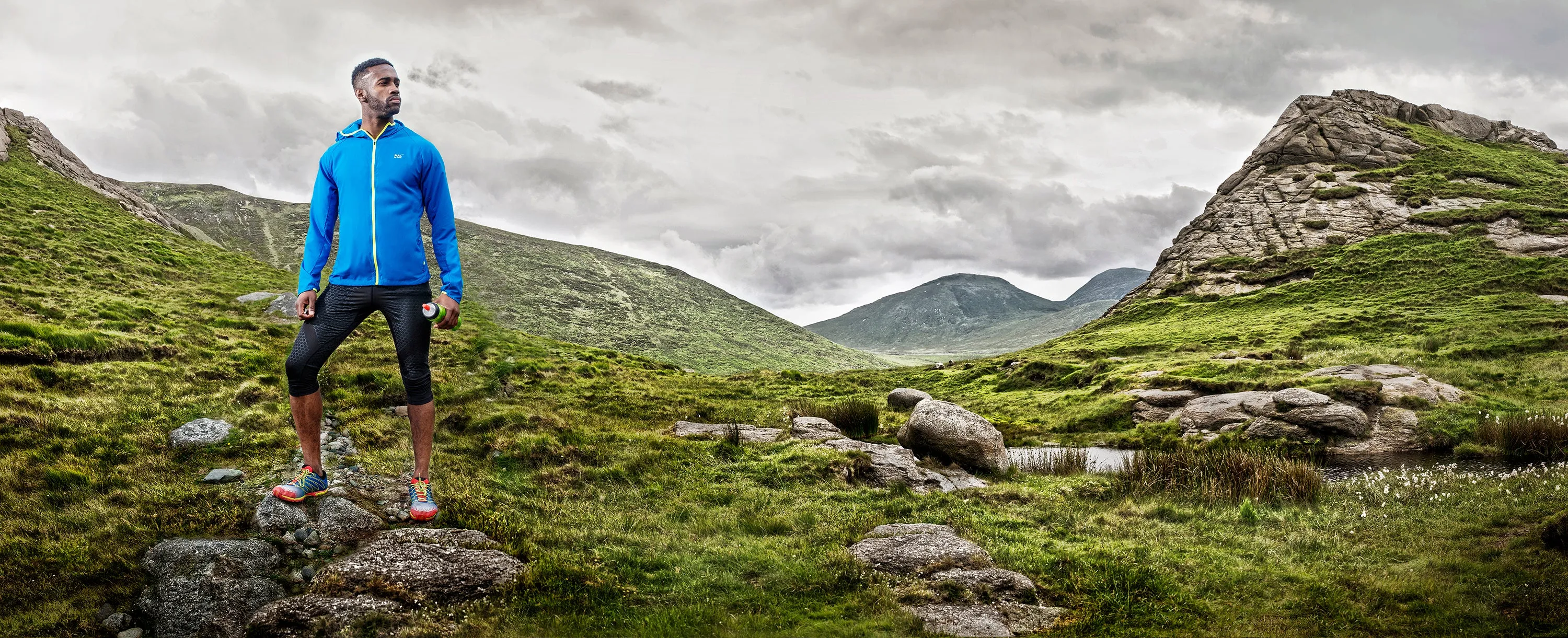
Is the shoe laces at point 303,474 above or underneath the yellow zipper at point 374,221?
underneath

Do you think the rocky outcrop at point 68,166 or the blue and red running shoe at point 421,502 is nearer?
the blue and red running shoe at point 421,502

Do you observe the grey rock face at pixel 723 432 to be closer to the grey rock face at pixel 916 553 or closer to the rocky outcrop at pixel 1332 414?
the grey rock face at pixel 916 553

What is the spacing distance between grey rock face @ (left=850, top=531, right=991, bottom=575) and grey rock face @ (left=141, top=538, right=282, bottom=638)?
711 cm

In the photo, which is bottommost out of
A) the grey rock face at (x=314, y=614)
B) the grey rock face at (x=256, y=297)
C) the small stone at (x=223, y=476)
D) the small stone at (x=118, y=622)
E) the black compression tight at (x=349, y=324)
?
the grey rock face at (x=314, y=614)

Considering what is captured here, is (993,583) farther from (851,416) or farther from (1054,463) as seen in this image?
(851,416)

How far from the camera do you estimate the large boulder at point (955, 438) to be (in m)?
21.8

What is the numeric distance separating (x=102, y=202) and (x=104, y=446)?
241ft

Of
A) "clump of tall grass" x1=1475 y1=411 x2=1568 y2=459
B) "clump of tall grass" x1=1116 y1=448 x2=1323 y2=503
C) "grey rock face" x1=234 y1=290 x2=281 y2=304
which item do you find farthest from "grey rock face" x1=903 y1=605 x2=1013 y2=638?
"grey rock face" x1=234 y1=290 x2=281 y2=304

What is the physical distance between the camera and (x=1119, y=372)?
5622 centimetres

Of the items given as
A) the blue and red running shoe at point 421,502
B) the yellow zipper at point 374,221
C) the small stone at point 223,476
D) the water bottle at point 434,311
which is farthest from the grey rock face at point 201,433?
the water bottle at point 434,311

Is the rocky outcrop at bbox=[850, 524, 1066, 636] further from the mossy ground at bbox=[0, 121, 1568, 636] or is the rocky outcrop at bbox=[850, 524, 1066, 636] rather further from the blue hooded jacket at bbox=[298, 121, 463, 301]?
the blue hooded jacket at bbox=[298, 121, 463, 301]

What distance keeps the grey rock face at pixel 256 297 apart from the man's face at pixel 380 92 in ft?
104

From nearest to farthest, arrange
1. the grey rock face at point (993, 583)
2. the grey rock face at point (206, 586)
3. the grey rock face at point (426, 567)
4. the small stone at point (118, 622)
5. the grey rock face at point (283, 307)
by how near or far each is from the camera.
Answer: the small stone at point (118, 622), the grey rock face at point (206, 586), the grey rock face at point (426, 567), the grey rock face at point (993, 583), the grey rock face at point (283, 307)

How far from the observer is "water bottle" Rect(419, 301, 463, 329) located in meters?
7.24
